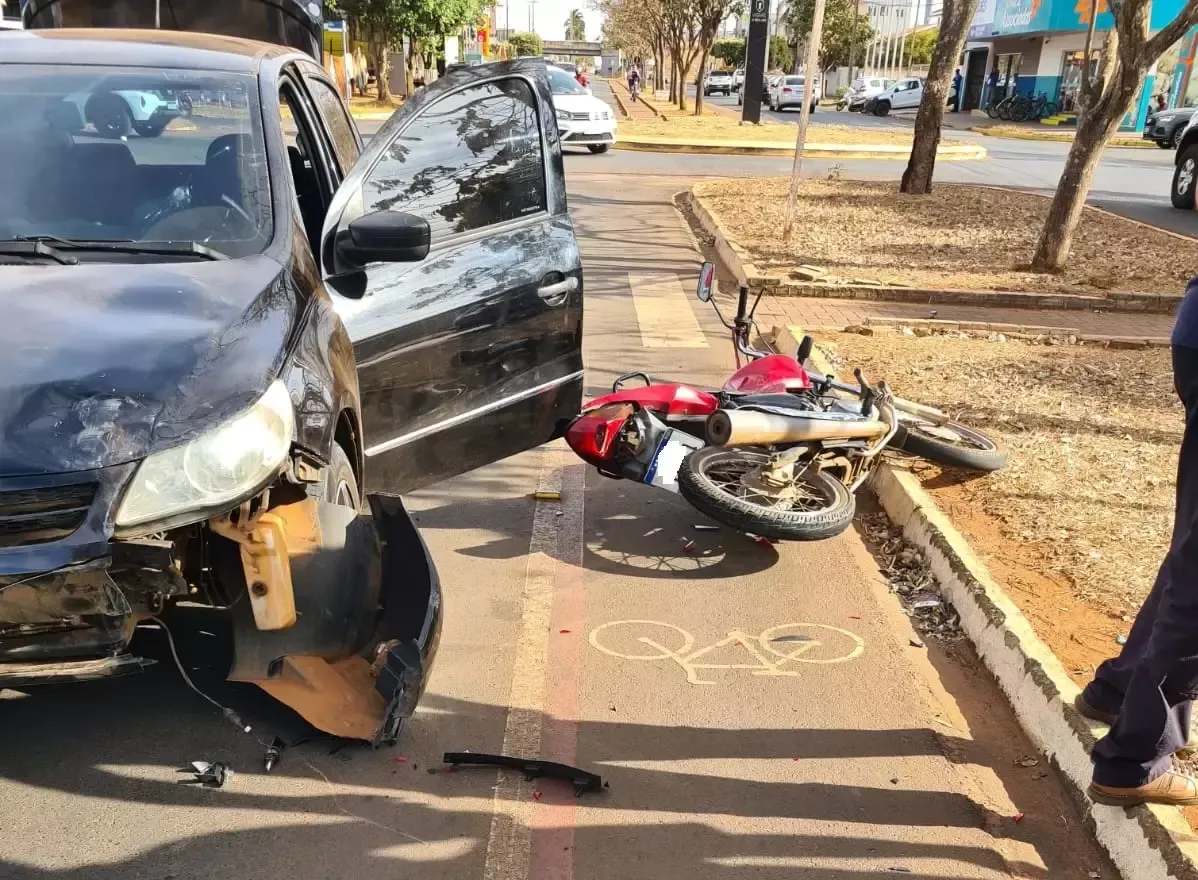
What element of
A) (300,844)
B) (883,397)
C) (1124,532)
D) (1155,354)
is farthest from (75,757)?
(1155,354)

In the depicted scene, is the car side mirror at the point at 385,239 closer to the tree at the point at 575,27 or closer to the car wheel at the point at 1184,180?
the car wheel at the point at 1184,180

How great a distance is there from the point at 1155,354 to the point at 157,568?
7613mm

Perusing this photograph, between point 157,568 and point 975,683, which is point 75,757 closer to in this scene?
point 157,568

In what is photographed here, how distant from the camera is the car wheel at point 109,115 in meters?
3.37

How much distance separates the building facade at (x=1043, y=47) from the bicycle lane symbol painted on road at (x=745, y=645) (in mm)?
38536

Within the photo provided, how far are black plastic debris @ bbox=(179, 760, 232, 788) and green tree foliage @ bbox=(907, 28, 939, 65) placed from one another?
73.6 metres

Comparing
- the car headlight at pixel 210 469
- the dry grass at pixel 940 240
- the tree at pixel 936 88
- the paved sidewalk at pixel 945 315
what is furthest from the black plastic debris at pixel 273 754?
the tree at pixel 936 88

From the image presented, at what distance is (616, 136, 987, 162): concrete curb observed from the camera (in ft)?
77.9

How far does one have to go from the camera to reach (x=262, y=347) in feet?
8.38

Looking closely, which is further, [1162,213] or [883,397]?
[1162,213]

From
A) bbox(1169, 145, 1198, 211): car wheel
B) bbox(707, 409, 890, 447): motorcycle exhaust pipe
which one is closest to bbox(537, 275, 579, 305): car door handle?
bbox(707, 409, 890, 447): motorcycle exhaust pipe

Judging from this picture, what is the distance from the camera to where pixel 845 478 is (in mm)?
4695

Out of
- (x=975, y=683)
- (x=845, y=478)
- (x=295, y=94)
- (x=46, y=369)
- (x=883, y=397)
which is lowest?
(x=975, y=683)

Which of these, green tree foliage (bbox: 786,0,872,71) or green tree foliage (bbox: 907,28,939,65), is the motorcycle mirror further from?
green tree foliage (bbox: 907,28,939,65)
